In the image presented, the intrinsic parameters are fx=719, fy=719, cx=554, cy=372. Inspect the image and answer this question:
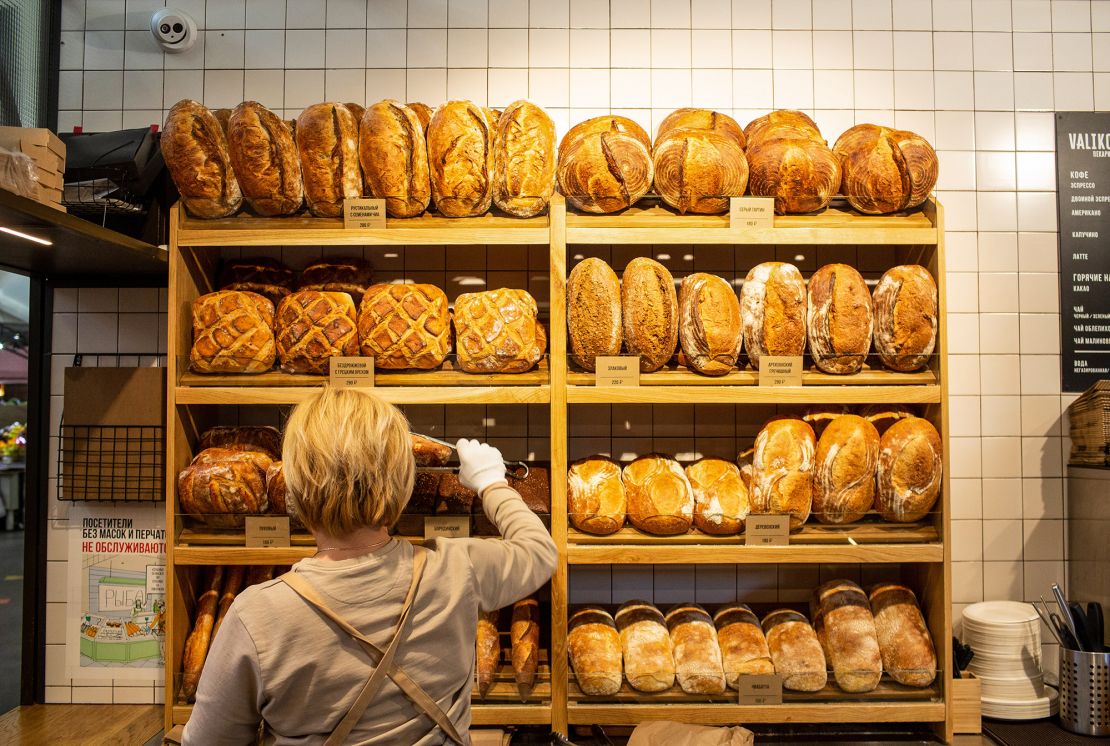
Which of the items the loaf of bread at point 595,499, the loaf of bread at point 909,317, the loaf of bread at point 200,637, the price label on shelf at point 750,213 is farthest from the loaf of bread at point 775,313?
the loaf of bread at point 200,637

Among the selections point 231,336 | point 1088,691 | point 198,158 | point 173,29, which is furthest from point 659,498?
point 173,29

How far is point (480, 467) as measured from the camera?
173 centimetres

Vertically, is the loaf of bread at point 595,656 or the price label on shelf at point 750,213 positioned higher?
the price label on shelf at point 750,213

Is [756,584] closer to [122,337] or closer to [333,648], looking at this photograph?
[333,648]

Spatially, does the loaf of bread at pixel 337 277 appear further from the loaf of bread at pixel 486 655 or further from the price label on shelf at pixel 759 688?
the price label on shelf at pixel 759 688

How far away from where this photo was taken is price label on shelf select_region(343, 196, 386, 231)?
2.10 m

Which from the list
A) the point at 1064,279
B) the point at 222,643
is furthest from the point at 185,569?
the point at 1064,279

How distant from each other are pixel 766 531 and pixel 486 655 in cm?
89

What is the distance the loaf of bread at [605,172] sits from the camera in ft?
6.91

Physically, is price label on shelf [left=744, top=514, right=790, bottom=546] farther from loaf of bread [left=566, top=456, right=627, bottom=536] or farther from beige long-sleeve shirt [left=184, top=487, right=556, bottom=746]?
beige long-sleeve shirt [left=184, top=487, right=556, bottom=746]

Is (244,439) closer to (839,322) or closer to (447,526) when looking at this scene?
(447,526)

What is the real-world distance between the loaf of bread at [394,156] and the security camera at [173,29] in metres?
0.97

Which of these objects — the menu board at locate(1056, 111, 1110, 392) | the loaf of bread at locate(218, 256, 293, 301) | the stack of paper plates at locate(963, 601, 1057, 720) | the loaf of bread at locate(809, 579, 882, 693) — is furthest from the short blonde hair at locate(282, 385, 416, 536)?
the menu board at locate(1056, 111, 1110, 392)

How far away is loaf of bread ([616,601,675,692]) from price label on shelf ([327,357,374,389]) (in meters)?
1.07
